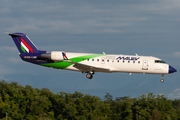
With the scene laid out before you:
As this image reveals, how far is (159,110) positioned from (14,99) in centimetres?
4056

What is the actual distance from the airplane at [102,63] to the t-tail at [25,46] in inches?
42.4

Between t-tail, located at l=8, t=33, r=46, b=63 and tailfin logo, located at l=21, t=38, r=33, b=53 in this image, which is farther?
tailfin logo, located at l=21, t=38, r=33, b=53

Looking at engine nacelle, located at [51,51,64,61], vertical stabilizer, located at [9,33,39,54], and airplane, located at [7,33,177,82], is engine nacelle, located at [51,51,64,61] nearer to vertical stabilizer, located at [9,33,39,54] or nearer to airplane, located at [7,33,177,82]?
airplane, located at [7,33,177,82]

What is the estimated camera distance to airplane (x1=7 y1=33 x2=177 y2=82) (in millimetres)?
60875

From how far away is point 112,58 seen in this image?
6125cm

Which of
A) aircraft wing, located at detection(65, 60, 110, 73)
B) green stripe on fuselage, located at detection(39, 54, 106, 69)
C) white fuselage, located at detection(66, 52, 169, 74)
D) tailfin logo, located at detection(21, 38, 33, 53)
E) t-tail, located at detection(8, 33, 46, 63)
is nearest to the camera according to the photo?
aircraft wing, located at detection(65, 60, 110, 73)

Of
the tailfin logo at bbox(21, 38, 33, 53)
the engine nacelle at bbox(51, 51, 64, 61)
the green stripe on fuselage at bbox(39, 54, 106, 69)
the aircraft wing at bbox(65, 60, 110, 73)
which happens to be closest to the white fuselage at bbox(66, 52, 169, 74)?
the aircraft wing at bbox(65, 60, 110, 73)

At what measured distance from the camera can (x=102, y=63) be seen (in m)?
61.2

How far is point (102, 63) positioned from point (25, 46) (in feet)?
51.7

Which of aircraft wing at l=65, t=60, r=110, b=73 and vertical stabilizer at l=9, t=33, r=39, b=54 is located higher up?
vertical stabilizer at l=9, t=33, r=39, b=54

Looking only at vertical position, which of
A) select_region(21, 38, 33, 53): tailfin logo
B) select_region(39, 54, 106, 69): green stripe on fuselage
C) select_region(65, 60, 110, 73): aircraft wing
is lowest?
select_region(65, 60, 110, 73): aircraft wing

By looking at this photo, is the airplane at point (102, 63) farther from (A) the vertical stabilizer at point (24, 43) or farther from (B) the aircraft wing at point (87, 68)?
(A) the vertical stabilizer at point (24, 43)

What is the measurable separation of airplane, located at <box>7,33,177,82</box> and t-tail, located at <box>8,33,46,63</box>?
1.08m

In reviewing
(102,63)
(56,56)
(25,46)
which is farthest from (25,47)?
(102,63)
